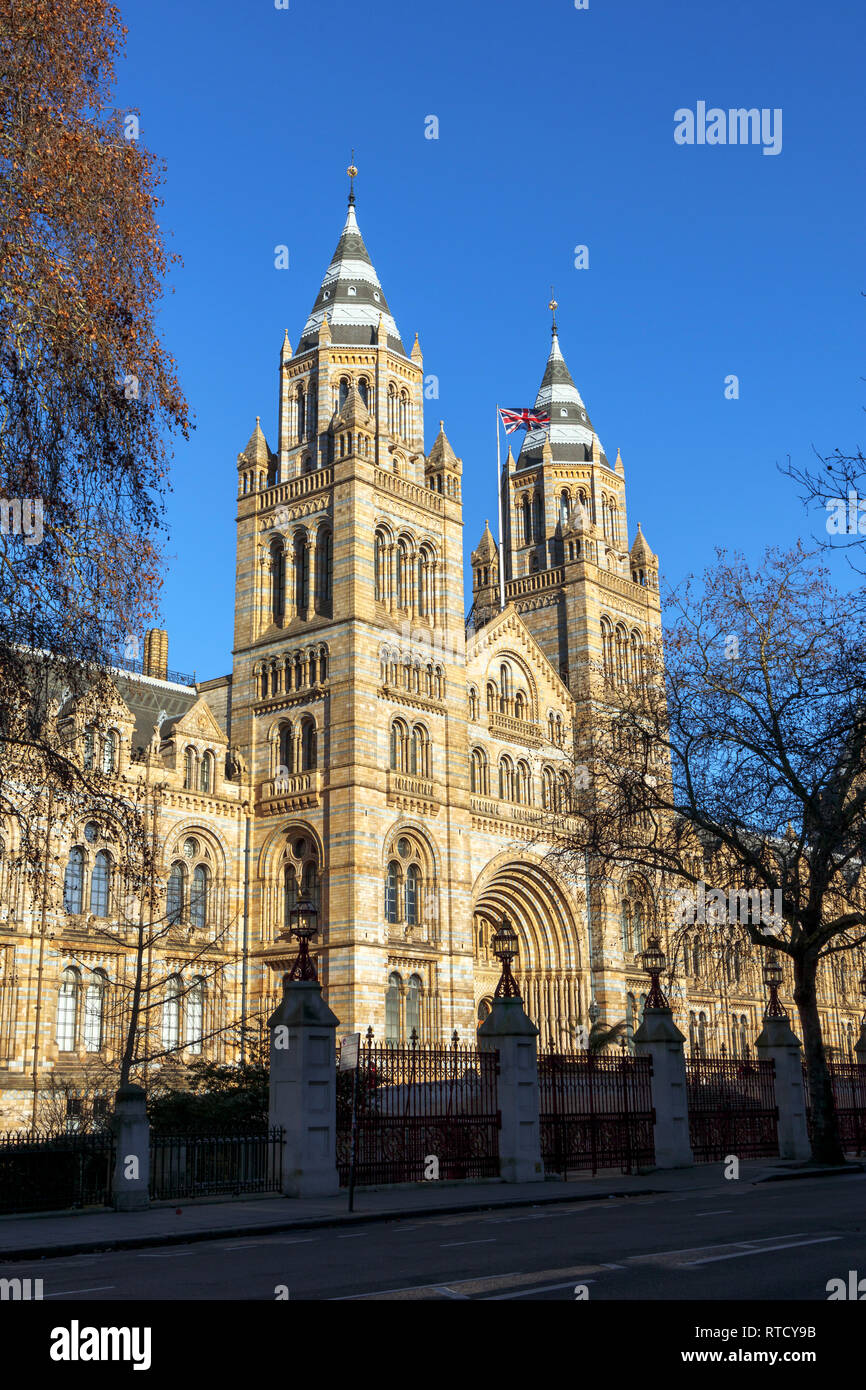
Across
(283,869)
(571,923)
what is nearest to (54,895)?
(283,869)

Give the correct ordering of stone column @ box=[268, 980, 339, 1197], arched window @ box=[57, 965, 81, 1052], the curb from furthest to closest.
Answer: arched window @ box=[57, 965, 81, 1052], stone column @ box=[268, 980, 339, 1197], the curb

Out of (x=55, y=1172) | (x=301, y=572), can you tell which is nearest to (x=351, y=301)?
(x=301, y=572)

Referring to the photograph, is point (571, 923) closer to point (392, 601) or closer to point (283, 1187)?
point (392, 601)

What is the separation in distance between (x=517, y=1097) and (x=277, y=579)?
1128 inches

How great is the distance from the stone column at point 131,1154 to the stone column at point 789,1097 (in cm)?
1701

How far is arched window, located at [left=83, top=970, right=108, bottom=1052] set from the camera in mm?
38719

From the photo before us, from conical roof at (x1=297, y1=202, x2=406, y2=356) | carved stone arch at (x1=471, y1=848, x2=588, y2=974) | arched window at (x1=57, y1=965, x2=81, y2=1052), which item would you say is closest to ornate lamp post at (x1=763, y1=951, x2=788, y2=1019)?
carved stone arch at (x1=471, y1=848, x2=588, y2=974)

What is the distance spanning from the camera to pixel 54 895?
35.8 m

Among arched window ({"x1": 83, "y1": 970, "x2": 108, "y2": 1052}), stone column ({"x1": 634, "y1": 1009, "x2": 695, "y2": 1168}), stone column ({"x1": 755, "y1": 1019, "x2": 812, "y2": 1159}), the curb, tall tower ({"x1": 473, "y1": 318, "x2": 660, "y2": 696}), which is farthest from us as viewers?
tall tower ({"x1": 473, "y1": 318, "x2": 660, "y2": 696})

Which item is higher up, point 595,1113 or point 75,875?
point 75,875

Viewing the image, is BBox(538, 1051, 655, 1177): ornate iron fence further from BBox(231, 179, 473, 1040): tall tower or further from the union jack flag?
the union jack flag

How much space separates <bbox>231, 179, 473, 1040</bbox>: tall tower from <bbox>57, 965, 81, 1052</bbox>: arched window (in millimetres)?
6745

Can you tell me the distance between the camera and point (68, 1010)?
38.6 m
